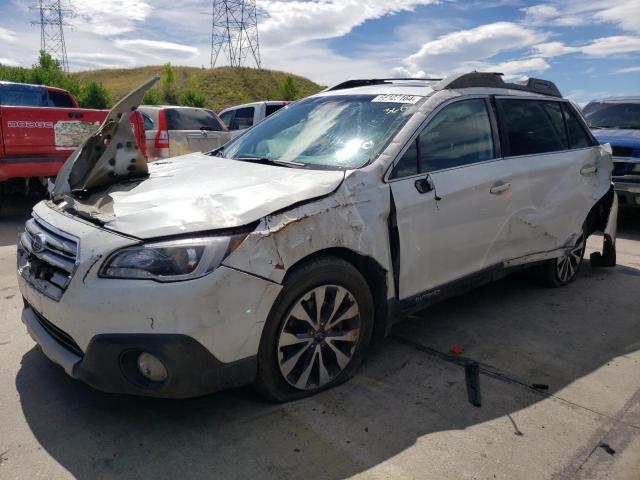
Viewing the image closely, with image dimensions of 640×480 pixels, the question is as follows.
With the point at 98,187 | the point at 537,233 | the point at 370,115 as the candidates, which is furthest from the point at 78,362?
the point at 537,233

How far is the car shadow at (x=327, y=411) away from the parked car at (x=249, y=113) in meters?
9.51

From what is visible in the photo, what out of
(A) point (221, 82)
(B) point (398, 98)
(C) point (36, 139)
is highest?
(A) point (221, 82)

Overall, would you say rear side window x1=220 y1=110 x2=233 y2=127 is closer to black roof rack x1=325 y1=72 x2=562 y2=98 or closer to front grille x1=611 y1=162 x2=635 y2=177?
front grille x1=611 y1=162 x2=635 y2=177

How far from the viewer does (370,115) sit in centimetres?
366

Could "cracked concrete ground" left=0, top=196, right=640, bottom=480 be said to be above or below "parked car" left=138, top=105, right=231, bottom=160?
below

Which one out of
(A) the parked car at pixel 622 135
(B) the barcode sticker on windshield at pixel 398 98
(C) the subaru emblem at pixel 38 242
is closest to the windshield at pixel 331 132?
(B) the barcode sticker on windshield at pixel 398 98

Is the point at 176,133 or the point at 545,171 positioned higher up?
the point at 176,133

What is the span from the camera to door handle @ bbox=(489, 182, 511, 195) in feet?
12.6

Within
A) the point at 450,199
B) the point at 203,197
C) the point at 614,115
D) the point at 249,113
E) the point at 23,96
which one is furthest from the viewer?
the point at 249,113

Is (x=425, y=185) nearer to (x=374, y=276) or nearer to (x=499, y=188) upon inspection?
(x=374, y=276)

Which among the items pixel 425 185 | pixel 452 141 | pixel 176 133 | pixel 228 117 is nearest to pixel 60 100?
pixel 176 133

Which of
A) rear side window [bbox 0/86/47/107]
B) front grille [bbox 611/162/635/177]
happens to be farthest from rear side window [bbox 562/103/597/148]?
rear side window [bbox 0/86/47/107]

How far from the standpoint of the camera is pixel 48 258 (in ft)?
9.12

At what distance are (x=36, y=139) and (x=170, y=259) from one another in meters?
5.62
